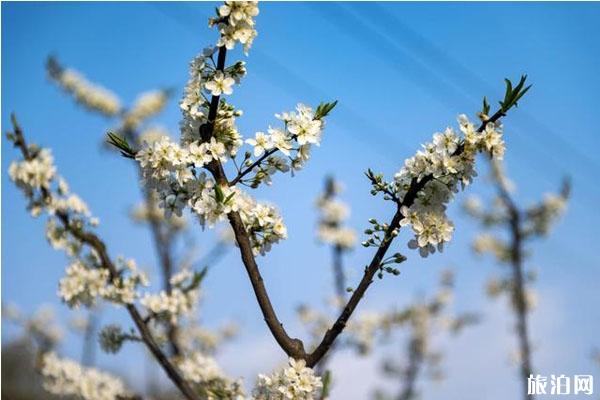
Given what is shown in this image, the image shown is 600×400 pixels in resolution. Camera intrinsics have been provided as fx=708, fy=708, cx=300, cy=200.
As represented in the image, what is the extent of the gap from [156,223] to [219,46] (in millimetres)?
7905

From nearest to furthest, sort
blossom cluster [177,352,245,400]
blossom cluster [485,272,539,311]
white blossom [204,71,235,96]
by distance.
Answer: white blossom [204,71,235,96], blossom cluster [177,352,245,400], blossom cluster [485,272,539,311]

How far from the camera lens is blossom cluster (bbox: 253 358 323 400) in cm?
284

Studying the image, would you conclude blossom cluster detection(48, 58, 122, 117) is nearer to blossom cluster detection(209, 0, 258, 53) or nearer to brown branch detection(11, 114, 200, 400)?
brown branch detection(11, 114, 200, 400)

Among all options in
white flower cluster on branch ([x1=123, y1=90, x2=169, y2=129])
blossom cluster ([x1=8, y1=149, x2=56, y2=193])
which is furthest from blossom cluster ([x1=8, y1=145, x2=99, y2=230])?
white flower cluster on branch ([x1=123, y1=90, x2=169, y2=129])

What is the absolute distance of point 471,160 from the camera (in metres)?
2.91

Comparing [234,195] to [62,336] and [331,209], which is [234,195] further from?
[62,336]

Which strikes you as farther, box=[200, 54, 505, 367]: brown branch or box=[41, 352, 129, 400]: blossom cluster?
box=[41, 352, 129, 400]: blossom cluster

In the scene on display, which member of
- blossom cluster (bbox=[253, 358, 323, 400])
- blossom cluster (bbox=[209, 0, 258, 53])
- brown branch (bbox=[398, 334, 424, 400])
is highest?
brown branch (bbox=[398, 334, 424, 400])

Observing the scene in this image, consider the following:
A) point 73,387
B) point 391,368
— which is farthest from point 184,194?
point 391,368

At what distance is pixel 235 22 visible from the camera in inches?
113

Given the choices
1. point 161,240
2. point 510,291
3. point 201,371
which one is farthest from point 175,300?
point 510,291

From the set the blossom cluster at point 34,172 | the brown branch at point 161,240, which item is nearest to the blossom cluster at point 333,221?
the brown branch at point 161,240

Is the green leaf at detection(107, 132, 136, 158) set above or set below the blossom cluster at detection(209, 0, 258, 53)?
below

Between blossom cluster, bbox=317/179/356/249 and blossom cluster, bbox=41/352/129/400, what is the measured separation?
10.6ft
